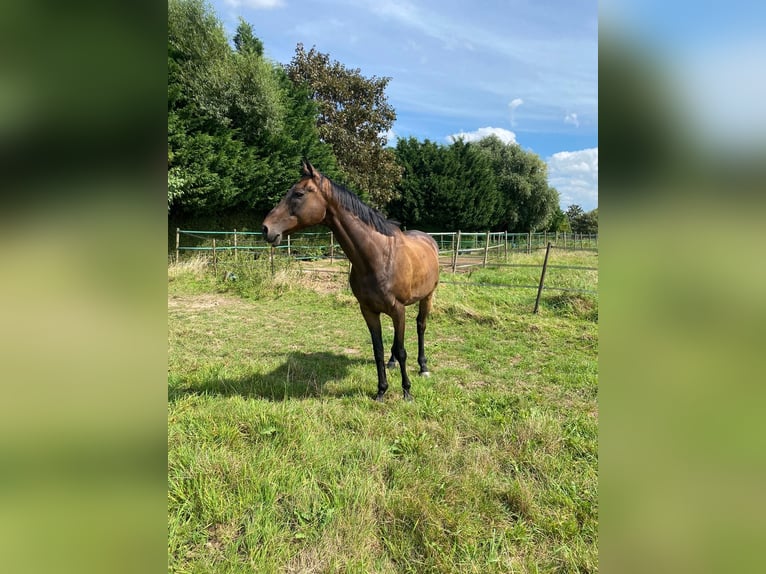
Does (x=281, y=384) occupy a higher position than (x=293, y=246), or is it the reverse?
(x=293, y=246)

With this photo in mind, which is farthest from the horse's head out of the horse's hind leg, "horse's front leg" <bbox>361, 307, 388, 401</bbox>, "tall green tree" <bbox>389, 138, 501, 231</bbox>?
"tall green tree" <bbox>389, 138, 501, 231</bbox>

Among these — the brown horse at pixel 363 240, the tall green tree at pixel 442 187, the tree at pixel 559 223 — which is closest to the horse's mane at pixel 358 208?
the brown horse at pixel 363 240

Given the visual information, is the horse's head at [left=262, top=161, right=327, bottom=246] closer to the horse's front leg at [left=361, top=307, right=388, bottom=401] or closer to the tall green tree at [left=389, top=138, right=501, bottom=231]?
the horse's front leg at [left=361, top=307, right=388, bottom=401]

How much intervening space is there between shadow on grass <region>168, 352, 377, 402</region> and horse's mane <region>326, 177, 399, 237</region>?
164cm

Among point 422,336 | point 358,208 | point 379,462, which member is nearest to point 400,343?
point 422,336

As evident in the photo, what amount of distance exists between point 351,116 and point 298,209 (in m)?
21.0

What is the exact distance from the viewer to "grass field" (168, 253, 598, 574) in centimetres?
172

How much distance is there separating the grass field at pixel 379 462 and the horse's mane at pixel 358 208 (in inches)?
64.8

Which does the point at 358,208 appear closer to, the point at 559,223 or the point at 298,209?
the point at 298,209

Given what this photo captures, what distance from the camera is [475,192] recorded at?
30766 millimetres

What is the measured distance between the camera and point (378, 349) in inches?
144

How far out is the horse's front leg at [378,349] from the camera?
11.8 feet

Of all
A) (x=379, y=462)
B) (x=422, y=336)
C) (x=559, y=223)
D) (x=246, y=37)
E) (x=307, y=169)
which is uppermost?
(x=246, y=37)
